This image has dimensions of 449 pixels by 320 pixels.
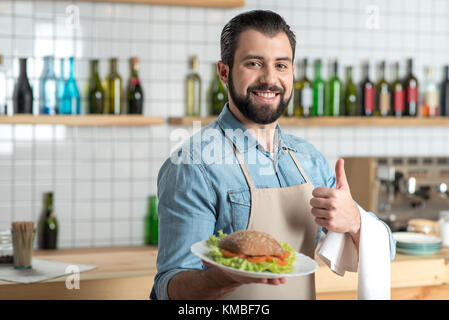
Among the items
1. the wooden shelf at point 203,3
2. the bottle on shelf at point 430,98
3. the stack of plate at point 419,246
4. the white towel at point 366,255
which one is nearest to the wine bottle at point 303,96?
the wooden shelf at point 203,3

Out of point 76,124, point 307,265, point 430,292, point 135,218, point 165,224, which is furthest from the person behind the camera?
point 135,218

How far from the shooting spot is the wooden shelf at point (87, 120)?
103 inches

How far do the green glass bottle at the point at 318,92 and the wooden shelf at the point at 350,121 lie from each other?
0.24ft

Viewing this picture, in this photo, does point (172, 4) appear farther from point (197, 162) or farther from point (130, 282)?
point (197, 162)

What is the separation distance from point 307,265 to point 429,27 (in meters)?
2.68

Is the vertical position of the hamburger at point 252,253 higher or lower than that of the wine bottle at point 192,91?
lower

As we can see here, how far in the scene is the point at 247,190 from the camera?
4.27 ft

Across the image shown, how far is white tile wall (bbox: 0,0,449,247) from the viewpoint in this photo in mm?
2781

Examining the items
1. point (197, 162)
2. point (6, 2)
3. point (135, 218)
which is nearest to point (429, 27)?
point (135, 218)

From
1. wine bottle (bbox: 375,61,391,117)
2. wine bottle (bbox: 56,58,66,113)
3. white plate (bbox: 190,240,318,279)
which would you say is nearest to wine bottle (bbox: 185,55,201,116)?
wine bottle (bbox: 56,58,66,113)

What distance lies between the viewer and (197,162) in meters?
1.27

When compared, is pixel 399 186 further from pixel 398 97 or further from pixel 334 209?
pixel 334 209

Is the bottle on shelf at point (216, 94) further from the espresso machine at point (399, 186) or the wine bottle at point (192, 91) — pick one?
the espresso machine at point (399, 186)
